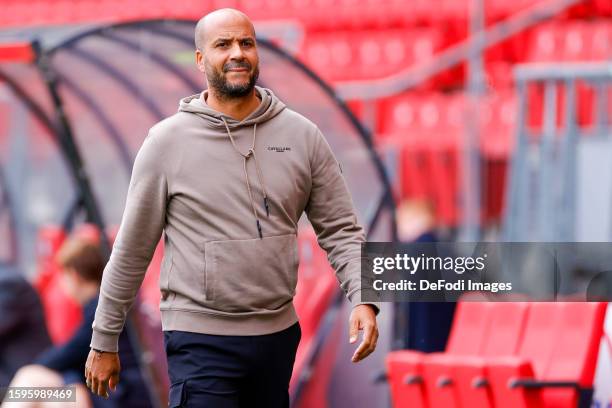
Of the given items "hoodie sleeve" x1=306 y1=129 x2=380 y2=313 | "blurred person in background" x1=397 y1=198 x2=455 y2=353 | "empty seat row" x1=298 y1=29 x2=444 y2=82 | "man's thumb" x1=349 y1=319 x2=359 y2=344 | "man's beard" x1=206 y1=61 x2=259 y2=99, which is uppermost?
"empty seat row" x1=298 y1=29 x2=444 y2=82

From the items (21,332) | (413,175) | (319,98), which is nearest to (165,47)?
(319,98)

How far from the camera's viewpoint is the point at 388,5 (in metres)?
13.4

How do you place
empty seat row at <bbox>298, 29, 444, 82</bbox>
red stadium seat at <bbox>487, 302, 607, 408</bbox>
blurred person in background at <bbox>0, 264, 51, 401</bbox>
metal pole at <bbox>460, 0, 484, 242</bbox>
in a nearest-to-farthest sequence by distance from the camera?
1. red stadium seat at <bbox>487, 302, 607, 408</bbox>
2. blurred person in background at <bbox>0, 264, 51, 401</bbox>
3. metal pole at <bbox>460, 0, 484, 242</bbox>
4. empty seat row at <bbox>298, 29, 444, 82</bbox>

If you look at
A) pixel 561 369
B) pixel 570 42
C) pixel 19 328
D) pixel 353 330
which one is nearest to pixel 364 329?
pixel 353 330

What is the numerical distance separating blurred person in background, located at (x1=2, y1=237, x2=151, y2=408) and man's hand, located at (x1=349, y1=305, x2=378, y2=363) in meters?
1.96

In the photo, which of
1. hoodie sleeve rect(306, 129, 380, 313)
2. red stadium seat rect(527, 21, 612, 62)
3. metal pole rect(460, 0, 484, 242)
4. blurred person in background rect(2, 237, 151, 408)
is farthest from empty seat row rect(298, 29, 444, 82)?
hoodie sleeve rect(306, 129, 380, 313)

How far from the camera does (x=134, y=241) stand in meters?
3.04

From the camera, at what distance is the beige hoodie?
3.00 meters

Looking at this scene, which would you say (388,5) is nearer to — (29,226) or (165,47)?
(29,226)

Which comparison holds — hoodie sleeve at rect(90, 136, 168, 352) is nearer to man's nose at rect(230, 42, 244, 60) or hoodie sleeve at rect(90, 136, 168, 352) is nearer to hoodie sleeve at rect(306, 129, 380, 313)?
man's nose at rect(230, 42, 244, 60)

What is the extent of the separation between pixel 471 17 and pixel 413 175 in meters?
3.49

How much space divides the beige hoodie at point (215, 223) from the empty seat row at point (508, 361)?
1.52 meters

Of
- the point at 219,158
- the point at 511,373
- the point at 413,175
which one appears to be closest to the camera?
the point at 219,158

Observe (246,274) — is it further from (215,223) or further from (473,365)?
(473,365)
